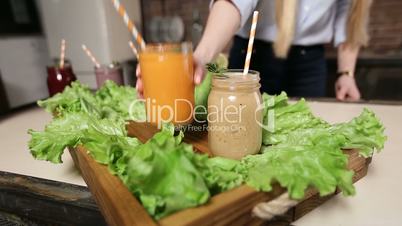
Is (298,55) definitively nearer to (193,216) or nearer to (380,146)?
(380,146)

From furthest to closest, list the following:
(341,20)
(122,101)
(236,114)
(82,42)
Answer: (82,42) < (341,20) < (122,101) < (236,114)

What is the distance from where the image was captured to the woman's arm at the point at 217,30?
39.2 inches

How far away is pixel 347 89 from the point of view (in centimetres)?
157

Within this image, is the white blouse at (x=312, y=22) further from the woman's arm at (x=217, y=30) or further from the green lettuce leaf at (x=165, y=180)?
the green lettuce leaf at (x=165, y=180)

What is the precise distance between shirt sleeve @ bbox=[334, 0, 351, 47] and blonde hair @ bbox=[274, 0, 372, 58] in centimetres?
3

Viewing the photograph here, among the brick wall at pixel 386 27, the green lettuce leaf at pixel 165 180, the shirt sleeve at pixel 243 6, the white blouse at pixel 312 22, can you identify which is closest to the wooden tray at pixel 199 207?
the green lettuce leaf at pixel 165 180

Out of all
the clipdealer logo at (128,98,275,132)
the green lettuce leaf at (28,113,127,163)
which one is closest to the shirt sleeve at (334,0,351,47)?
the clipdealer logo at (128,98,275,132)

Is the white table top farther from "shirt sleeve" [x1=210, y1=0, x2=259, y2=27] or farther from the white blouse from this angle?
"shirt sleeve" [x1=210, y1=0, x2=259, y2=27]

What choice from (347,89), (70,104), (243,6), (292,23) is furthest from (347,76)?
(70,104)

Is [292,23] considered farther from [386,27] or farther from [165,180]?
[386,27]

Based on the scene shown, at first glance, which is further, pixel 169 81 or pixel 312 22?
pixel 312 22

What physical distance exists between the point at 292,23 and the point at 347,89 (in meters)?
0.53

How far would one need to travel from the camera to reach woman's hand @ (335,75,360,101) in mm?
→ 1566

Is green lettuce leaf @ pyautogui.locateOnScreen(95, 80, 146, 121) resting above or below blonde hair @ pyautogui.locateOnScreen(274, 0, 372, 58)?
below
